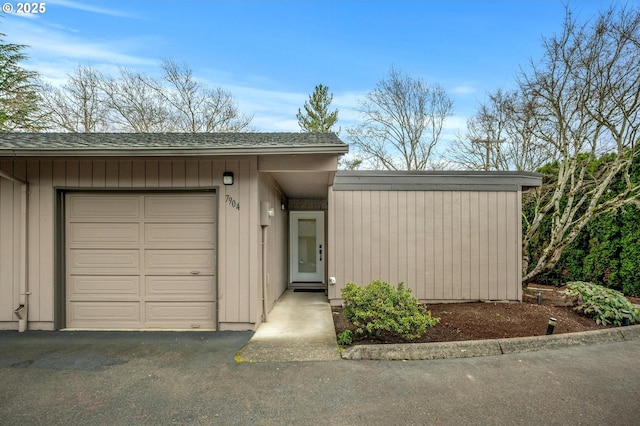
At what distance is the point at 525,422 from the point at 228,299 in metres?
3.43

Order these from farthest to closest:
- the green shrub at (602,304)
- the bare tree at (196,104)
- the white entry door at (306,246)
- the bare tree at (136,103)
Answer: the bare tree at (196,104) → the bare tree at (136,103) → the white entry door at (306,246) → the green shrub at (602,304)

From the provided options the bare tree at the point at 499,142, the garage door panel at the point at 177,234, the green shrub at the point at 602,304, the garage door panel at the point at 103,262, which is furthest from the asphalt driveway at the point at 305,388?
the bare tree at the point at 499,142

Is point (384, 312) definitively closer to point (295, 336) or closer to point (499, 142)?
point (295, 336)

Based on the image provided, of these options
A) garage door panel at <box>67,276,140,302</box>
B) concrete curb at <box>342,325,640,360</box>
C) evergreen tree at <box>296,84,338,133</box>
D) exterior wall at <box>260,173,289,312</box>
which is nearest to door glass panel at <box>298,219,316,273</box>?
exterior wall at <box>260,173,289,312</box>

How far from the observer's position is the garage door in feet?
14.7

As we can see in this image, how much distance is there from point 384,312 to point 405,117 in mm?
12565

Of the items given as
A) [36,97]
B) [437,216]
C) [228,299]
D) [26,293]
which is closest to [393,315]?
[228,299]

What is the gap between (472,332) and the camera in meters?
4.23

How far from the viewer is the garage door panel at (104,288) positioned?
4.49 meters

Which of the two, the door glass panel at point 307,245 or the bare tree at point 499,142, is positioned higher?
the bare tree at point 499,142

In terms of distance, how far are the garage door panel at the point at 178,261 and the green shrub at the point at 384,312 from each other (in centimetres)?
196

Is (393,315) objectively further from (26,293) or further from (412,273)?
(26,293)

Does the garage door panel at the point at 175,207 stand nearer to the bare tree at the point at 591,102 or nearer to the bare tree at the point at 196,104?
the bare tree at the point at 591,102

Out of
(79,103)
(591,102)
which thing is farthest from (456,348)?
(79,103)
